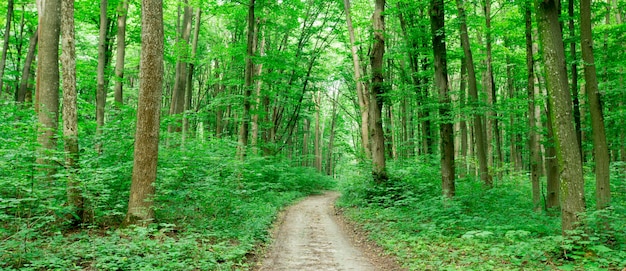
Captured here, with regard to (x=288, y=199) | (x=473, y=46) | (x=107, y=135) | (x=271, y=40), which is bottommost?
(x=288, y=199)

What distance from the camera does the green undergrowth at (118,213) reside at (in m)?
5.29

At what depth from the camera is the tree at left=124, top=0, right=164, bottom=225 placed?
24.1 feet

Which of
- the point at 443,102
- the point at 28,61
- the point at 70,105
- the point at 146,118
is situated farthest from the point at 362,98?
the point at 28,61

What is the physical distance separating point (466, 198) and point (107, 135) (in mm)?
10063

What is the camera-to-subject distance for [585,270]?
16.7ft

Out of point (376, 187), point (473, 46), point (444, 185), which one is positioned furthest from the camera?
point (473, 46)

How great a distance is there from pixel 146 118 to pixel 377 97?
9.31 metres

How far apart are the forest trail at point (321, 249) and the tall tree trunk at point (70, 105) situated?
411cm

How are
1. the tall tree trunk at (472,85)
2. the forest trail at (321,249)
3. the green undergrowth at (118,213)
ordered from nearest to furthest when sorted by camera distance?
the green undergrowth at (118,213) → the forest trail at (321,249) → the tall tree trunk at (472,85)

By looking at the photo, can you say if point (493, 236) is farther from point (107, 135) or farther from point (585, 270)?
point (107, 135)

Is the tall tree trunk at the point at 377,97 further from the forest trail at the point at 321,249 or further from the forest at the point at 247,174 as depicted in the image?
the forest trail at the point at 321,249

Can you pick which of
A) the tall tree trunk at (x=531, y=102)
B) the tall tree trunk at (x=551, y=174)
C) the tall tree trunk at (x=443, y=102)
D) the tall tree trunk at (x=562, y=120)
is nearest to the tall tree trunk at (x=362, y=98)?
the tall tree trunk at (x=443, y=102)

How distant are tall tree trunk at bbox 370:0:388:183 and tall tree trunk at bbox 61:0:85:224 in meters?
10.1

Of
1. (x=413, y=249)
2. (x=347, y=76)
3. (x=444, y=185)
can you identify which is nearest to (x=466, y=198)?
(x=444, y=185)
